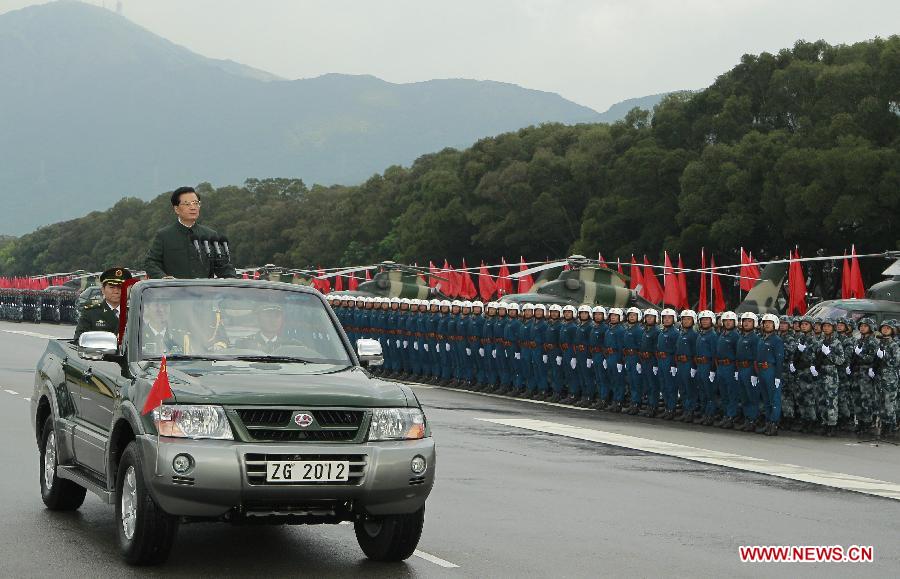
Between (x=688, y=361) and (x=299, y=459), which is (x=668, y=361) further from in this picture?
(x=299, y=459)

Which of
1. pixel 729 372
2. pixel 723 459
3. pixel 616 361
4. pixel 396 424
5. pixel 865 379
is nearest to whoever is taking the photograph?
pixel 396 424

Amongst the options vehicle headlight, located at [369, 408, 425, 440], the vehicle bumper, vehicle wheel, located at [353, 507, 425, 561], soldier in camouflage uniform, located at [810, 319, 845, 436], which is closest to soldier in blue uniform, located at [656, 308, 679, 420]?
soldier in camouflage uniform, located at [810, 319, 845, 436]

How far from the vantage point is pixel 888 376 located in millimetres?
22266

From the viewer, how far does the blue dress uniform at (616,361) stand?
2569 centimetres

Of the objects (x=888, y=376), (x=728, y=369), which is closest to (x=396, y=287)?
(x=728, y=369)

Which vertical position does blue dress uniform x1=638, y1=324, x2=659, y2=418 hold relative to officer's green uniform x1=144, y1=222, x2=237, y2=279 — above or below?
below

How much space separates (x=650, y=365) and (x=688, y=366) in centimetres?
105

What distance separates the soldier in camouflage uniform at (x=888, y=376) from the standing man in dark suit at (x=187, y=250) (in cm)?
1315

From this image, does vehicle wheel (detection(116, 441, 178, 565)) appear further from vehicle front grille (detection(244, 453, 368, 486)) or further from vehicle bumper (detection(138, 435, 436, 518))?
vehicle front grille (detection(244, 453, 368, 486))

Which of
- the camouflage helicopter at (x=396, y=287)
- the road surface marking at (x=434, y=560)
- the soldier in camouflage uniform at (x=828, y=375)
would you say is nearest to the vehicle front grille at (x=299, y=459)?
the road surface marking at (x=434, y=560)

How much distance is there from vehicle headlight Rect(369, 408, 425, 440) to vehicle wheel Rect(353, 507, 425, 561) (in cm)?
53

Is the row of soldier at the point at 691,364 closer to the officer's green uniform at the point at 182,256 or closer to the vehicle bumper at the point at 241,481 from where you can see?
the officer's green uniform at the point at 182,256

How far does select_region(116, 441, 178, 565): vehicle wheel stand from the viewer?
29.2 feet

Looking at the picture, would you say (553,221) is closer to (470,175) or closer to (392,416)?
(470,175)
